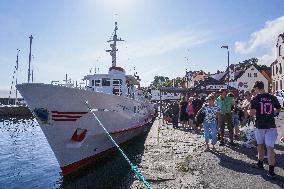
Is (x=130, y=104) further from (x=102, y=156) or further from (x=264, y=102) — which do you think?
(x=264, y=102)

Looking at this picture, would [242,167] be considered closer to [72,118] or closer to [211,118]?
[211,118]

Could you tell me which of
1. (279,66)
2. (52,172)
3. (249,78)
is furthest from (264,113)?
(249,78)

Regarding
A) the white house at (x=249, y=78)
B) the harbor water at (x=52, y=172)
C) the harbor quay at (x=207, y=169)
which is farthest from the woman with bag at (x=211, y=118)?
the white house at (x=249, y=78)

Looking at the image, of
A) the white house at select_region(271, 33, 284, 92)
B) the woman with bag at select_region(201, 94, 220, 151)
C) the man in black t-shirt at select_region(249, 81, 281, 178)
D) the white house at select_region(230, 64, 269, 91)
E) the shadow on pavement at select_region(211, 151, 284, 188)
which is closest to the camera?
the shadow on pavement at select_region(211, 151, 284, 188)

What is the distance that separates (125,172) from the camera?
10984mm

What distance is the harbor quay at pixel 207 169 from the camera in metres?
6.59

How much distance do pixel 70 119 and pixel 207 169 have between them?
4.66 meters

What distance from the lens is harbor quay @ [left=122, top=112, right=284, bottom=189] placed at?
6.59 m

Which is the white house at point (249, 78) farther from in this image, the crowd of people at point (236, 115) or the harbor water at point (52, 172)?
the harbor water at point (52, 172)

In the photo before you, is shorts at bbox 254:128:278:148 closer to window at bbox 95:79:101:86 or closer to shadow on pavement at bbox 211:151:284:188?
shadow on pavement at bbox 211:151:284:188

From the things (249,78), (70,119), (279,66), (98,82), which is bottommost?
(70,119)

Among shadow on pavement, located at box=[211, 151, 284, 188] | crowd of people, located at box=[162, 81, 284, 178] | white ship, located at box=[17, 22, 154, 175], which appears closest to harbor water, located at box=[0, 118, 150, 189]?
white ship, located at box=[17, 22, 154, 175]

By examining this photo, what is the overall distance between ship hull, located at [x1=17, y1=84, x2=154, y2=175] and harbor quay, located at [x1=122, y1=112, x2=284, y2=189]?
2.12 m

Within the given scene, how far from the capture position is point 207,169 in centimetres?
784
